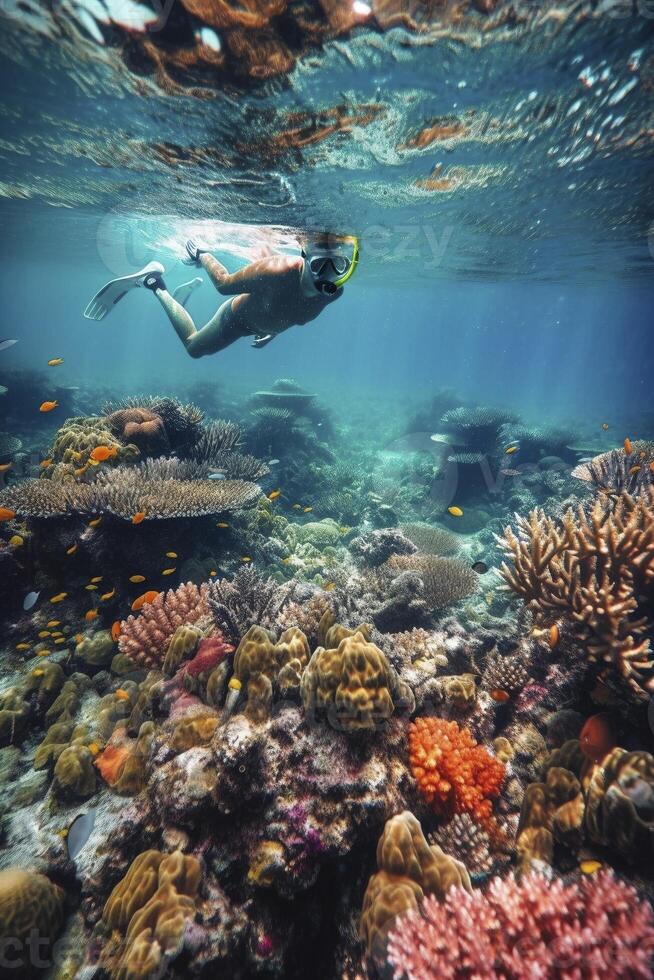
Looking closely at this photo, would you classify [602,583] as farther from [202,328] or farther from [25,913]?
[202,328]

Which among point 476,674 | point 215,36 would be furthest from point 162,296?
point 476,674

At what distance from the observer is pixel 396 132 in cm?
913

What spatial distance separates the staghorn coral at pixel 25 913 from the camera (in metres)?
2.74

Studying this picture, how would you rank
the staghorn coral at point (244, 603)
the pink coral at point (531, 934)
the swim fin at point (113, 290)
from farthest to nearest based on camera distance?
the swim fin at point (113, 290), the staghorn coral at point (244, 603), the pink coral at point (531, 934)

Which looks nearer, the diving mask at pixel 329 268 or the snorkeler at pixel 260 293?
the diving mask at pixel 329 268

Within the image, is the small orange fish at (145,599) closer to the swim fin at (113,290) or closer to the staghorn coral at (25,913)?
the staghorn coral at (25,913)

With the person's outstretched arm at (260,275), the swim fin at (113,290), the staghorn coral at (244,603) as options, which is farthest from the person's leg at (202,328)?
the staghorn coral at (244,603)

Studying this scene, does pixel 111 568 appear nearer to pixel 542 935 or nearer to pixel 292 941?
pixel 292 941

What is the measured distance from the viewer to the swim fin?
9.59m

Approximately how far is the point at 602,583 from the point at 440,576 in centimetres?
319

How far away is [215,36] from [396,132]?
454 centimetres

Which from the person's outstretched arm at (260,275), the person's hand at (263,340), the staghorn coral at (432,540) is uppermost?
the person's outstretched arm at (260,275)

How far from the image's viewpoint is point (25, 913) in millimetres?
2869

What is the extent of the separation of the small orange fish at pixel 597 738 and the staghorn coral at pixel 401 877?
1.40 metres
